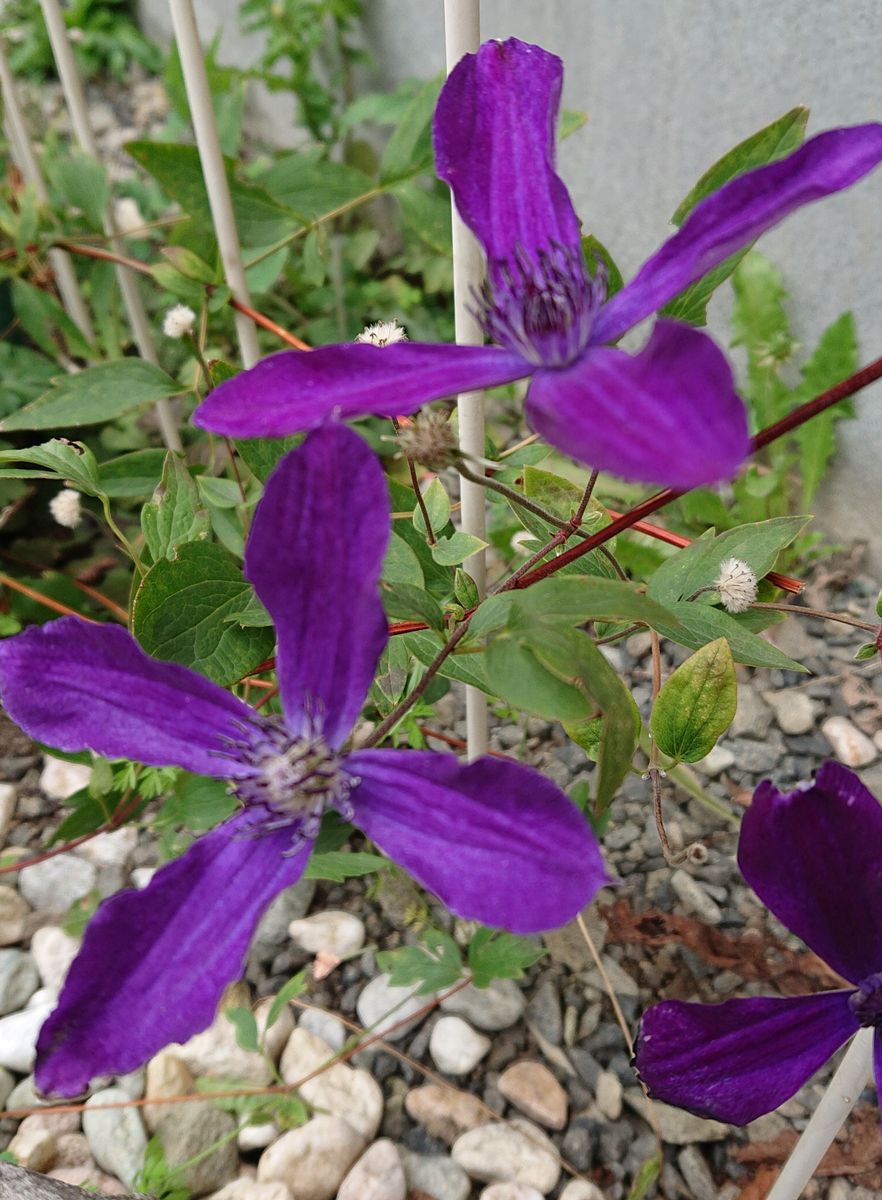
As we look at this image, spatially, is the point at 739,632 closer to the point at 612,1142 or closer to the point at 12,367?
the point at 612,1142

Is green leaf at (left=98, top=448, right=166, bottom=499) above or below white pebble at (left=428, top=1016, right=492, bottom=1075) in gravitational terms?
above

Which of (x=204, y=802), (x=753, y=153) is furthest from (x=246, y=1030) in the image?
(x=753, y=153)

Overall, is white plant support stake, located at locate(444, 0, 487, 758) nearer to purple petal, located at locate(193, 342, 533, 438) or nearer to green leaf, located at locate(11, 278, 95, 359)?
purple petal, located at locate(193, 342, 533, 438)

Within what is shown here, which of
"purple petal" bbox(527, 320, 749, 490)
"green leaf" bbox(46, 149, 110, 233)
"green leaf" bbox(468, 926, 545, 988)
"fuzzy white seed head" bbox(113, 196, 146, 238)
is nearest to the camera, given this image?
"purple petal" bbox(527, 320, 749, 490)

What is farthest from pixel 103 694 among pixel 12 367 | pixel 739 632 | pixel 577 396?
pixel 12 367

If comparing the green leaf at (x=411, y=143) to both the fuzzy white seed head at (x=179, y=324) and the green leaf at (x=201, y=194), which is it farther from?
the fuzzy white seed head at (x=179, y=324)

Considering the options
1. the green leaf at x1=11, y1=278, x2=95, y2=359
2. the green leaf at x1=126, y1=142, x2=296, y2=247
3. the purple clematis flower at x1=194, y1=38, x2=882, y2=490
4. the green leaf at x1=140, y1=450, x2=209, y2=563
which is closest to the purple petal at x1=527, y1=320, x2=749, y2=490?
the purple clematis flower at x1=194, y1=38, x2=882, y2=490
